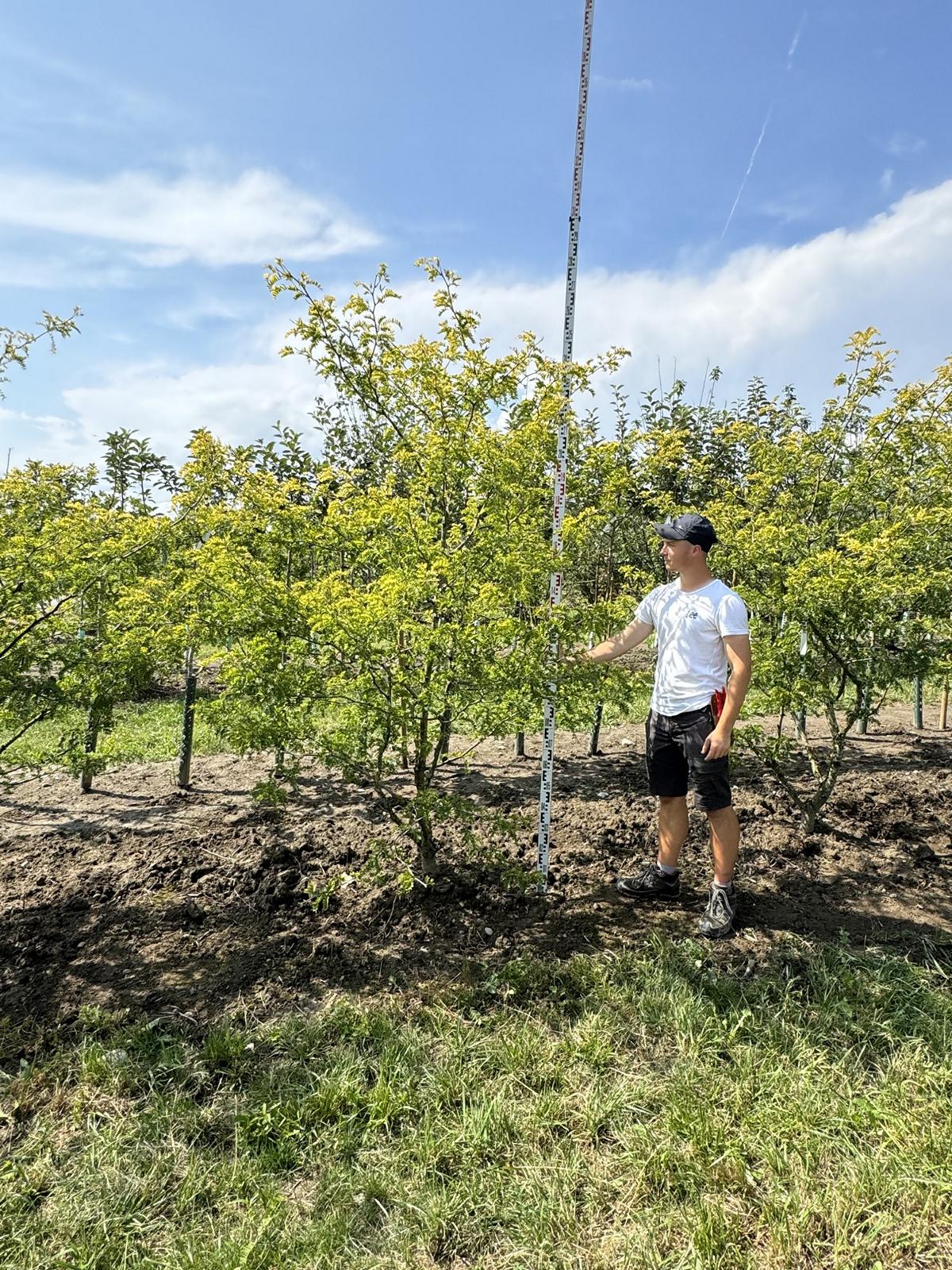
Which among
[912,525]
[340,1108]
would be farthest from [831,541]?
[340,1108]

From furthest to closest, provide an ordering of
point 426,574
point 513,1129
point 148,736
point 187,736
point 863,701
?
point 148,736 < point 187,736 < point 863,701 < point 426,574 < point 513,1129

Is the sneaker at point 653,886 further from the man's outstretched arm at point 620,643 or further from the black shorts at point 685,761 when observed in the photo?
the man's outstretched arm at point 620,643

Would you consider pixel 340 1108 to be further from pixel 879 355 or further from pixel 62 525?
pixel 879 355

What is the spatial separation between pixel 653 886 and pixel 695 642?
131cm

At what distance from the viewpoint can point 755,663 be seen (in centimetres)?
432

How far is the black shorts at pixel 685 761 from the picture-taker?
3283 mm

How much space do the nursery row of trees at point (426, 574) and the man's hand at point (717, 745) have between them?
0.56 metres

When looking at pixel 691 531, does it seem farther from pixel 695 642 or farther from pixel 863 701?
pixel 863 701

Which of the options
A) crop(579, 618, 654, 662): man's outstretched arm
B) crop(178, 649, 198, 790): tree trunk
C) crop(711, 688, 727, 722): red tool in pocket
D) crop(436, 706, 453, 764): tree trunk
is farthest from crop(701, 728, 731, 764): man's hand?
crop(178, 649, 198, 790): tree trunk

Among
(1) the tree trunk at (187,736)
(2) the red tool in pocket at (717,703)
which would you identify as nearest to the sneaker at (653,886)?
(2) the red tool in pocket at (717,703)

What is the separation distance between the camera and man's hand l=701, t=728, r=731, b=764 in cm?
315

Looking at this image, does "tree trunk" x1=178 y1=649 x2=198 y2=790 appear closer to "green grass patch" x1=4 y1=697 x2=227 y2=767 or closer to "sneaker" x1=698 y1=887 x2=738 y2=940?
"green grass patch" x1=4 y1=697 x2=227 y2=767

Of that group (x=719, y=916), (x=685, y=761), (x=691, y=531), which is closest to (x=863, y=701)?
(x=685, y=761)

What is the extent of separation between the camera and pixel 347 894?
3.69 m
